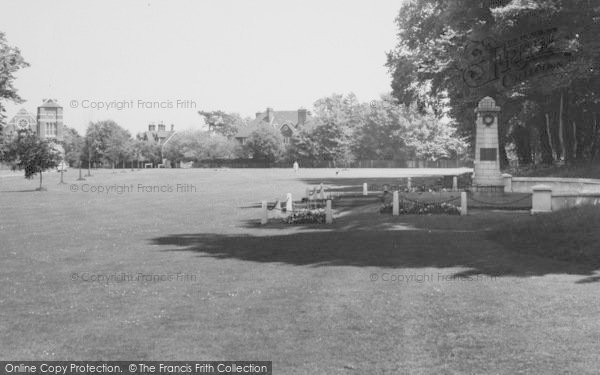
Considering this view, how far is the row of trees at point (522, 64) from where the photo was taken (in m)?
37.0

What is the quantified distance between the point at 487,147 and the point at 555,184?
417cm

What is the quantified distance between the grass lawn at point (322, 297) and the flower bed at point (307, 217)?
2628 millimetres

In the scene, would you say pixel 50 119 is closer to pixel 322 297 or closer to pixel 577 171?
pixel 577 171

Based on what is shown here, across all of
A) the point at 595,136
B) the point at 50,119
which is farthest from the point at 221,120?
the point at 595,136

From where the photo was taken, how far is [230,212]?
31828 mm


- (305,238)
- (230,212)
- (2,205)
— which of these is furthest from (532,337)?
(2,205)

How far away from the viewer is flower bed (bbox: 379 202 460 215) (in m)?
26.0

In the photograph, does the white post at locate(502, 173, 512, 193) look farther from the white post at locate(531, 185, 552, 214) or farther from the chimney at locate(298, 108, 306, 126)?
the chimney at locate(298, 108, 306, 126)

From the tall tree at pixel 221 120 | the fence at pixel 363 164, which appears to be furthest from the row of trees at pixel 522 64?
the tall tree at pixel 221 120

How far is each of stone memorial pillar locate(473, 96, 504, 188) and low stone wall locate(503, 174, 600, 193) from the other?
2114mm

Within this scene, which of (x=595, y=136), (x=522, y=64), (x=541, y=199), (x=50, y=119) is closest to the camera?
(x=541, y=199)

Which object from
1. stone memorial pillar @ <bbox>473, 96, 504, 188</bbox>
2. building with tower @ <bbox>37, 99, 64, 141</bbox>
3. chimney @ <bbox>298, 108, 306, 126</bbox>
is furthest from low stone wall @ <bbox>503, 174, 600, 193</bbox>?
building with tower @ <bbox>37, 99, 64, 141</bbox>

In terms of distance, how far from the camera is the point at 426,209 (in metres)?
26.4

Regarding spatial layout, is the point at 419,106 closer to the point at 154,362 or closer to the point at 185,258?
the point at 185,258
